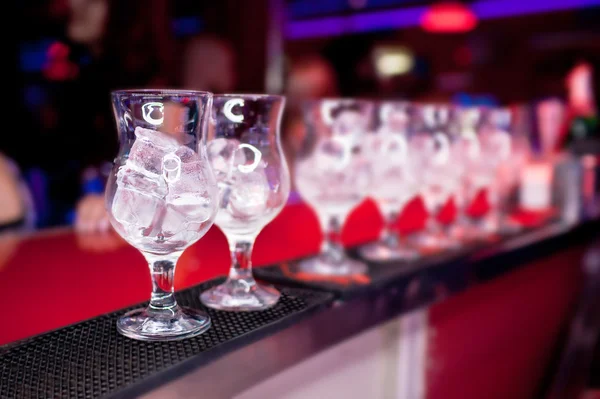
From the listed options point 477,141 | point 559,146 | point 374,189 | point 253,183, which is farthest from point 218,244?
point 559,146

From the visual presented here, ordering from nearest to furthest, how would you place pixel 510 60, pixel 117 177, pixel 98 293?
pixel 117 177 < pixel 98 293 < pixel 510 60

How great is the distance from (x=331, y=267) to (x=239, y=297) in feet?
0.90

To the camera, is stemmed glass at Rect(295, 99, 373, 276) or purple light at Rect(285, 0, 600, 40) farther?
purple light at Rect(285, 0, 600, 40)

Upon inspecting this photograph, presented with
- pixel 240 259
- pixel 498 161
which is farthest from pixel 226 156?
pixel 498 161

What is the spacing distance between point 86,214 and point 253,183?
114 centimetres

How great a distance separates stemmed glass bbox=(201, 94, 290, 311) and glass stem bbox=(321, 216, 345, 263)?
268 millimetres

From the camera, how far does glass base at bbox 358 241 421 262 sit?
127cm

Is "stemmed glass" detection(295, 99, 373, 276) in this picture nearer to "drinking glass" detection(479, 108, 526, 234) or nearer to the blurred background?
the blurred background

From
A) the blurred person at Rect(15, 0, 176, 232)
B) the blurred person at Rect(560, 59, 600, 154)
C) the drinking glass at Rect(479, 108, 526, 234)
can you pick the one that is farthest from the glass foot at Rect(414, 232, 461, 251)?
the blurred person at Rect(15, 0, 176, 232)

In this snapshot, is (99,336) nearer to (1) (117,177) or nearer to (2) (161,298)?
(2) (161,298)

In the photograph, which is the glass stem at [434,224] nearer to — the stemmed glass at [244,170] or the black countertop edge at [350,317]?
the black countertop edge at [350,317]

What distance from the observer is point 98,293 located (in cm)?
100

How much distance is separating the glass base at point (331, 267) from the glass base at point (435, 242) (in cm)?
26

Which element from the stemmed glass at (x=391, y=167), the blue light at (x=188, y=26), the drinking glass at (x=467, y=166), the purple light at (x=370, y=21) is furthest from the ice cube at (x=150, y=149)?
the purple light at (x=370, y=21)
